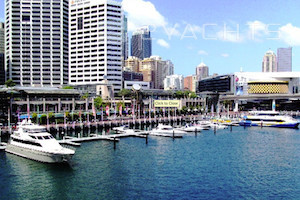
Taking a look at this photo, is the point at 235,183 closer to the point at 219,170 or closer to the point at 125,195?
the point at 219,170

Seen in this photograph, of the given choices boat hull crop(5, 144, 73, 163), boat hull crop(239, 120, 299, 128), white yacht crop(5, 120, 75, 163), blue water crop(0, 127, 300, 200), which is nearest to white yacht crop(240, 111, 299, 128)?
boat hull crop(239, 120, 299, 128)

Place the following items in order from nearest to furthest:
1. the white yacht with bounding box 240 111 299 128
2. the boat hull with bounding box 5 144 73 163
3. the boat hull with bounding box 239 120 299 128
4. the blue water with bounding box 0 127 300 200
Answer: the blue water with bounding box 0 127 300 200
the boat hull with bounding box 5 144 73 163
the boat hull with bounding box 239 120 299 128
the white yacht with bounding box 240 111 299 128

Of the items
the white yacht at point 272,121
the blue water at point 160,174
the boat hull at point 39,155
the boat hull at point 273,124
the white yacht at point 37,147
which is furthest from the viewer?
the white yacht at point 272,121

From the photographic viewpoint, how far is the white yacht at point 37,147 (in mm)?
58375

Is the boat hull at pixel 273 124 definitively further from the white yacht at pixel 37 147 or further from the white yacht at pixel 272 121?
the white yacht at pixel 37 147

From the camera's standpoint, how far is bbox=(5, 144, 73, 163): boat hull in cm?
5822

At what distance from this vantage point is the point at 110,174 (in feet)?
177

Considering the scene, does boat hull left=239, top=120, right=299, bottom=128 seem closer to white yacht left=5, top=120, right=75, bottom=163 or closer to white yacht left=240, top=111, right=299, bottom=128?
white yacht left=240, top=111, right=299, bottom=128

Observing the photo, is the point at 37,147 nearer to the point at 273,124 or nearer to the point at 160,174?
the point at 160,174

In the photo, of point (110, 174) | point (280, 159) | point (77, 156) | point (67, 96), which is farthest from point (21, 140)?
point (67, 96)

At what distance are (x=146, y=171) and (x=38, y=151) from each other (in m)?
21.2

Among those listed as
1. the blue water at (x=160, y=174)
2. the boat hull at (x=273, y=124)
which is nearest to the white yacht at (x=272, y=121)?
the boat hull at (x=273, y=124)

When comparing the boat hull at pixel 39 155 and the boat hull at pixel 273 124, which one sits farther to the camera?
the boat hull at pixel 273 124

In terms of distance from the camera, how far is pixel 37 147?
61.4 meters
